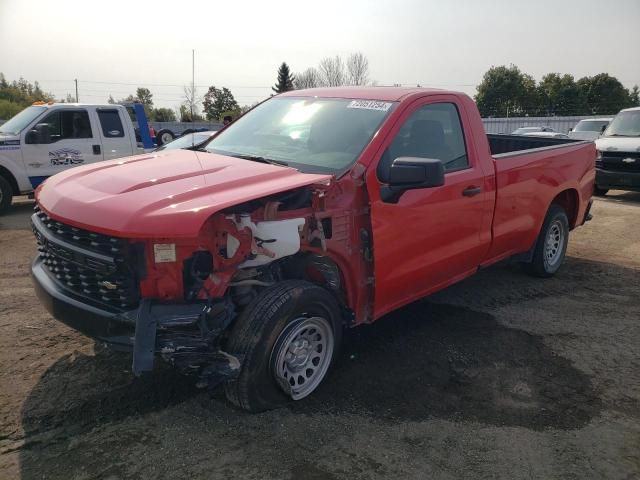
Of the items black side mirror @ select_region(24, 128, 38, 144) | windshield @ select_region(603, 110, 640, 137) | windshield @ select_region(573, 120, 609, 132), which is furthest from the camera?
windshield @ select_region(573, 120, 609, 132)

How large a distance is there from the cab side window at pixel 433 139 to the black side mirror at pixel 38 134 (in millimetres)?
7828

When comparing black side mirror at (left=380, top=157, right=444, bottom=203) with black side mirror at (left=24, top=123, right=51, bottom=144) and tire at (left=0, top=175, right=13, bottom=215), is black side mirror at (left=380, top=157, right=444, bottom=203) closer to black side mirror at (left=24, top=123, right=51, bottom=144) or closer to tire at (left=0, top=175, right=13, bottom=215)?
black side mirror at (left=24, top=123, right=51, bottom=144)

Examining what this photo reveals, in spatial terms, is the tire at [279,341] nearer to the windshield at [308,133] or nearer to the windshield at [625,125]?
the windshield at [308,133]

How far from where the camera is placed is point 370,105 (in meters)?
4.00

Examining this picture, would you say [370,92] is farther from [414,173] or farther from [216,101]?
[216,101]

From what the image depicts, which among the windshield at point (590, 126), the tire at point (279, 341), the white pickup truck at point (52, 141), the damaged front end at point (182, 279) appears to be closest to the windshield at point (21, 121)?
the white pickup truck at point (52, 141)

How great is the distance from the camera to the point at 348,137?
12.5ft

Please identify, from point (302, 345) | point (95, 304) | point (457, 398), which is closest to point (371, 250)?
point (302, 345)

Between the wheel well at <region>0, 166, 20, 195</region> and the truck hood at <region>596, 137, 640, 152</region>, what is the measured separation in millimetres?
11844

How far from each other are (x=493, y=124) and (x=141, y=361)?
3452 centimetres

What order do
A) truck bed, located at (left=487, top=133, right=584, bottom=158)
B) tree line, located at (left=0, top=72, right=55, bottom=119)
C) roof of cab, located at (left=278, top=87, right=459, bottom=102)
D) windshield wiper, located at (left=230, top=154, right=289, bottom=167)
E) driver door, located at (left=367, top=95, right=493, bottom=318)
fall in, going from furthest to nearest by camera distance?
tree line, located at (left=0, top=72, right=55, bottom=119), truck bed, located at (left=487, top=133, right=584, bottom=158), roof of cab, located at (left=278, top=87, right=459, bottom=102), windshield wiper, located at (left=230, top=154, right=289, bottom=167), driver door, located at (left=367, top=95, right=493, bottom=318)

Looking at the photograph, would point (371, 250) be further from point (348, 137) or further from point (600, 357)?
point (600, 357)

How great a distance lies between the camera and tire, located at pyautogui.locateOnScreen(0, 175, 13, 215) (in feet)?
30.9

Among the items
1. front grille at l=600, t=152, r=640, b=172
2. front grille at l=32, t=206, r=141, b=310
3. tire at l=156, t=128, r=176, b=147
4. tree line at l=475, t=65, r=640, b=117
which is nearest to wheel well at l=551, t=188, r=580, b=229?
front grille at l=32, t=206, r=141, b=310
